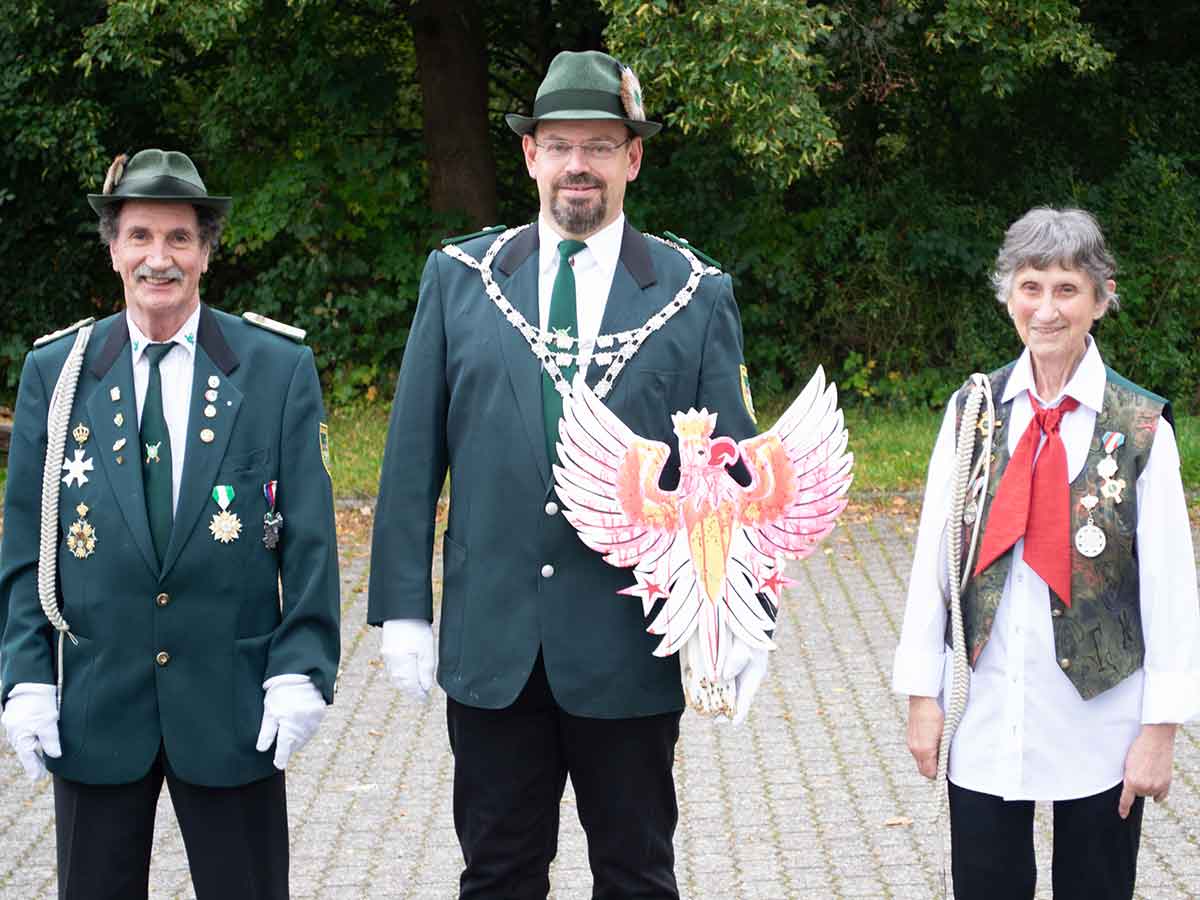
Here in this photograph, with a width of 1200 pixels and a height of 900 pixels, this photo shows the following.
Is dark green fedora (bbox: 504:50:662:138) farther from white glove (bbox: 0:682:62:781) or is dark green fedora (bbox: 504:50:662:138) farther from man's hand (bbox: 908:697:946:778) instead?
white glove (bbox: 0:682:62:781)

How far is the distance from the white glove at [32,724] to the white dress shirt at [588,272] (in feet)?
4.31

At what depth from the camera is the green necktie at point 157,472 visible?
139 inches

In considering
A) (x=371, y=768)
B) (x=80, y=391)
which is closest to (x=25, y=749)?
(x=80, y=391)

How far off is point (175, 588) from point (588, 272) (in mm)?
1122

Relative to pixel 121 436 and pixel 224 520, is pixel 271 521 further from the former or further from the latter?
pixel 121 436

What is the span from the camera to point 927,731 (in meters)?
3.60

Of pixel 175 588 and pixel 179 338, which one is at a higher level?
pixel 179 338

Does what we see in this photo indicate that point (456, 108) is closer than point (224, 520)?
No

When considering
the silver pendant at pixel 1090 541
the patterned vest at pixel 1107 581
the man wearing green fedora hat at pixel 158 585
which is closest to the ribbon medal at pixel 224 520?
the man wearing green fedora hat at pixel 158 585

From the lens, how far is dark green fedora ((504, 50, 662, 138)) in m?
3.66

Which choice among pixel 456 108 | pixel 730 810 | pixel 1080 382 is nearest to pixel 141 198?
pixel 1080 382

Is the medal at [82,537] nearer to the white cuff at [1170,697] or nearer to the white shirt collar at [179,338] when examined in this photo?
the white shirt collar at [179,338]

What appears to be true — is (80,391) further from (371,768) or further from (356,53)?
(356,53)

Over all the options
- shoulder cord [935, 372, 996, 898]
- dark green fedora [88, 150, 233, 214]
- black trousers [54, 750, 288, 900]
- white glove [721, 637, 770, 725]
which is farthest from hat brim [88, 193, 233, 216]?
shoulder cord [935, 372, 996, 898]
